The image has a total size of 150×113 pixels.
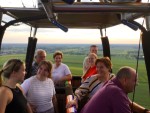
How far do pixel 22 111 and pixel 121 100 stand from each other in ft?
3.20

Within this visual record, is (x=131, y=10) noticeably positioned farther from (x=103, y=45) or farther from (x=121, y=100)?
(x=103, y=45)

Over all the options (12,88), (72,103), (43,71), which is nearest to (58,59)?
(43,71)

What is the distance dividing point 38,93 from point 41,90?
0.22 ft

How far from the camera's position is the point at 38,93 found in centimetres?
434

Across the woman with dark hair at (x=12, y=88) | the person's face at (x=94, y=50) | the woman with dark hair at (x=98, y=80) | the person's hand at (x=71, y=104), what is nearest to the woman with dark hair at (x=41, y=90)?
the woman with dark hair at (x=98, y=80)

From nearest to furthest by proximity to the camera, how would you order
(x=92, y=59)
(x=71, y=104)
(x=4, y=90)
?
1. (x=4, y=90)
2. (x=71, y=104)
3. (x=92, y=59)

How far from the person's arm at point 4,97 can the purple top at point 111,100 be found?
0.74 m

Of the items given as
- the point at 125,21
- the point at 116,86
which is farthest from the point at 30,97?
the point at 125,21

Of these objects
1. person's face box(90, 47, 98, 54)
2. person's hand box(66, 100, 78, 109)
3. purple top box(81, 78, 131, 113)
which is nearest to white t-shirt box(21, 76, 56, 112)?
person's hand box(66, 100, 78, 109)

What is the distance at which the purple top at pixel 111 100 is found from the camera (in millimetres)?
2918

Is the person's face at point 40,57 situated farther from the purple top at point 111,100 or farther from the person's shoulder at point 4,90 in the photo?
the purple top at point 111,100

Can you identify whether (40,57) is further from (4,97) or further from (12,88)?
(4,97)

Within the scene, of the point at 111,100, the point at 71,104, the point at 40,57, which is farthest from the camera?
the point at 40,57

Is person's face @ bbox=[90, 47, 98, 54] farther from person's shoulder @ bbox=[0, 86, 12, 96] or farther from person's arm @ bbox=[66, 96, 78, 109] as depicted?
person's shoulder @ bbox=[0, 86, 12, 96]
